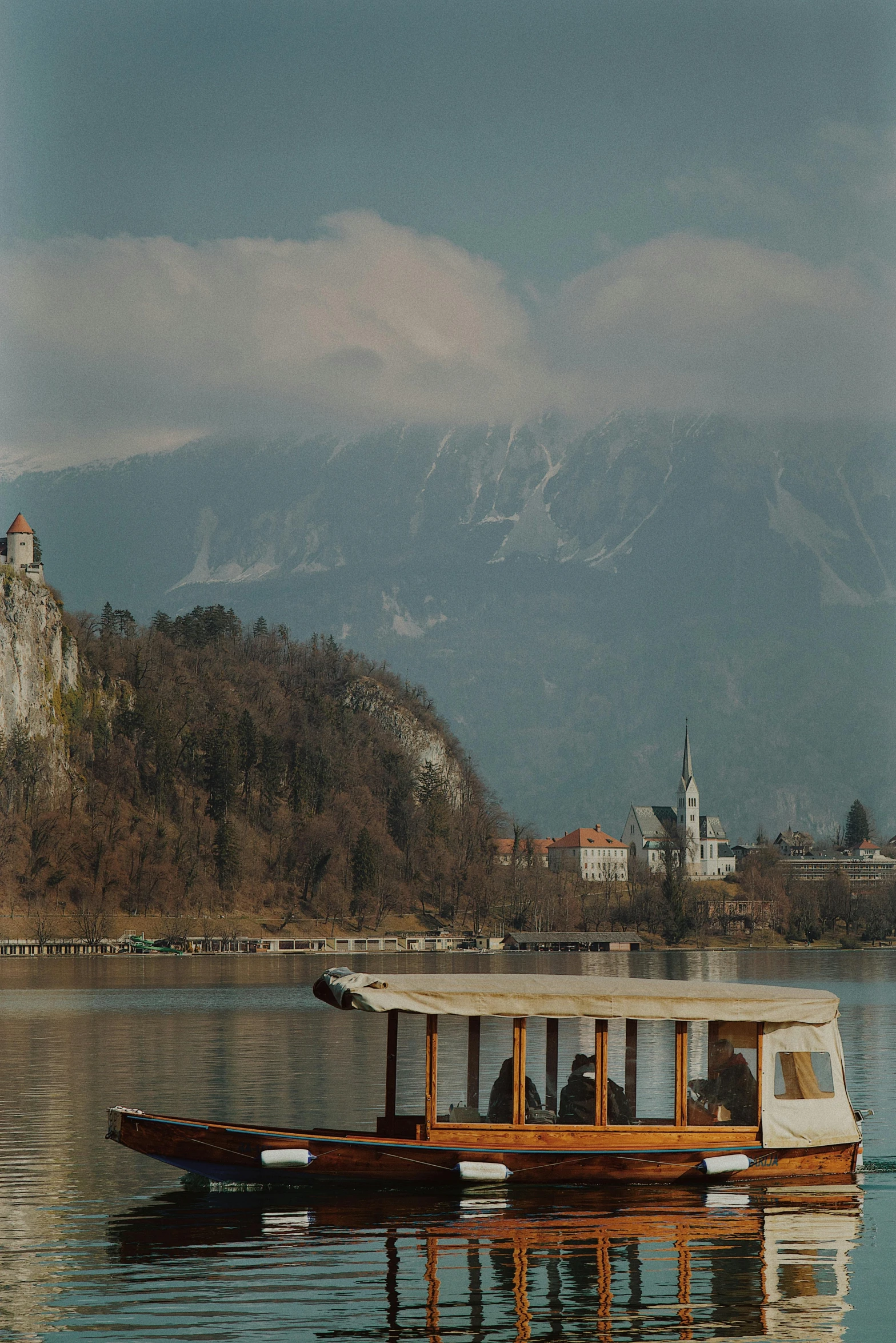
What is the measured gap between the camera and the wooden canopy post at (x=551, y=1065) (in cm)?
3516

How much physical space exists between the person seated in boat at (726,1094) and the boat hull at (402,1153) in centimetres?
85

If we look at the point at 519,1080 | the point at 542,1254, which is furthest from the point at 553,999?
the point at 542,1254

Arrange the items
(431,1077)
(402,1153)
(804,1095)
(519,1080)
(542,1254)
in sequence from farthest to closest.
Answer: (804,1095) < (519,1080) < (431,1077) < (402,1153) < (542,1254)

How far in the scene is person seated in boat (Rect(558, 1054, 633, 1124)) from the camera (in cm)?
3459

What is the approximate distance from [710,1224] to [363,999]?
8.13 m

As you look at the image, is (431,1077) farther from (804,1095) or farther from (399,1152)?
(804,1095)

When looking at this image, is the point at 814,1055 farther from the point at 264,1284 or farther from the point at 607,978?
the point at 264,1284

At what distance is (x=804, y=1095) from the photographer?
35.8 m

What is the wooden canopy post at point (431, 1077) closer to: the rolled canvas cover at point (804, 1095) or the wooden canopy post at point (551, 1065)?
the wooden canopy post at point (551, 1065)

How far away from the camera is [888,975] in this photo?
162875mm

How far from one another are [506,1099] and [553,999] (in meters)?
2.52

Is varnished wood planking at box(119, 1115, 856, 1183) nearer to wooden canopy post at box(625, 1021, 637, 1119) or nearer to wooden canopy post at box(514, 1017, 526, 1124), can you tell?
wooden canopy post at box(514, 1017, 526, 1124)

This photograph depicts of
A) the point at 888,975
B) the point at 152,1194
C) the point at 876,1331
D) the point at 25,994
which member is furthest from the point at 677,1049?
the point at 888,975

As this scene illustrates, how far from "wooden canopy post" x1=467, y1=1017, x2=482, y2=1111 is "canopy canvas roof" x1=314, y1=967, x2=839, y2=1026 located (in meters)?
1.02
